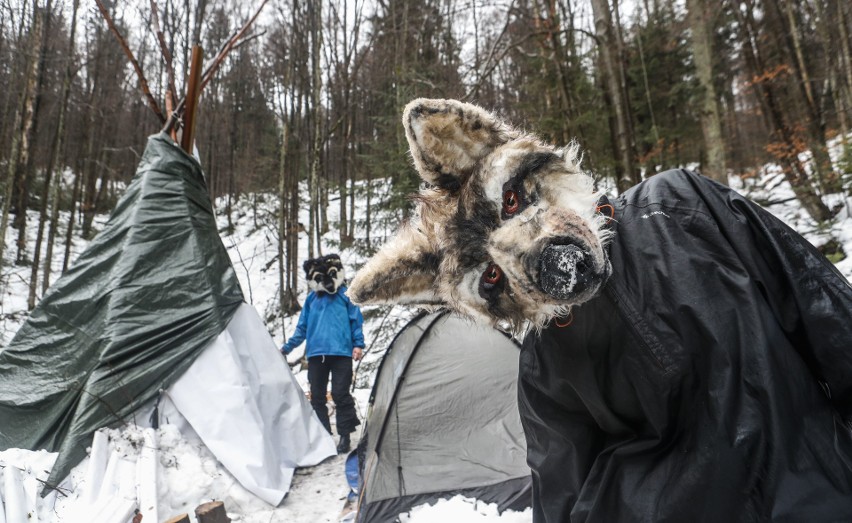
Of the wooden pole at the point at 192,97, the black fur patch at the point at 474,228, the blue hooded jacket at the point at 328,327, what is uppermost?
the wooden pole at the point at 192,97

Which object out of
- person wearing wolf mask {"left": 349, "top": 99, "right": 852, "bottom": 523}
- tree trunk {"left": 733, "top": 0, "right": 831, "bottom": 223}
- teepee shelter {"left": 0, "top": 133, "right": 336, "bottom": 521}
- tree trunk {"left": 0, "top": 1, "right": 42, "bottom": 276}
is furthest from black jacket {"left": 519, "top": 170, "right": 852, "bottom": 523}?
tree trunk {"left": 0, "top": 1, "right": 42, "bottom": 276}

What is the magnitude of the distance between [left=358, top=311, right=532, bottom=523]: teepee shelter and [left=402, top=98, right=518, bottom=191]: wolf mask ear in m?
2.03

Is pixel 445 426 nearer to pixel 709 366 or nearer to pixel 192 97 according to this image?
pixel 709 366

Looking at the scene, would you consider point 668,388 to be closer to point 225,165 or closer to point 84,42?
point 84,42

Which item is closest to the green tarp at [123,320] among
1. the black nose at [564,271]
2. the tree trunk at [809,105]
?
the black nose at [564,271]

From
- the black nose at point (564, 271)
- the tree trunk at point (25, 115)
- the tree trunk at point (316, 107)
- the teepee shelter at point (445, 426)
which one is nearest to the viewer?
the black nose at point (564, 271)

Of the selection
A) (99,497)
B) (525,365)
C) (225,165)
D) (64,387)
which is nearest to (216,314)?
(64,387)

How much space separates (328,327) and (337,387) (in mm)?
665

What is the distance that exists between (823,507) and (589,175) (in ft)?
3.33

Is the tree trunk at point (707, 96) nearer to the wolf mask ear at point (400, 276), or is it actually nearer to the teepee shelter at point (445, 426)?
the teepee shelter at point (445, 426)

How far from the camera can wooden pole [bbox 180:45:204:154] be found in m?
4.52

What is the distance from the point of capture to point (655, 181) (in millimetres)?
1378

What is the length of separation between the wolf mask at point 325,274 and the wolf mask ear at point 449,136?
12.5 feet

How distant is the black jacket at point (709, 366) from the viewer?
1.10m
